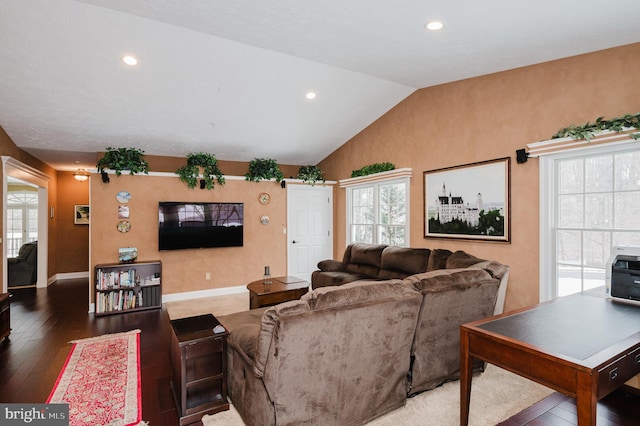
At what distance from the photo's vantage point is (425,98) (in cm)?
505

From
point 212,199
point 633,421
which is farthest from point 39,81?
point 633,421

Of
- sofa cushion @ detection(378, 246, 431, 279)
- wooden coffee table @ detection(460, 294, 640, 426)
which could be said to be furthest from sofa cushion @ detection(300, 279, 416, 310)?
sofa cushion @ detection(378, 246, 431, 279)

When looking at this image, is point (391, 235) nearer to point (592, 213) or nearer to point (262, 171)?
point (262, 171)

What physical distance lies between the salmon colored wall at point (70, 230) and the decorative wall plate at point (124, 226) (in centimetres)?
383

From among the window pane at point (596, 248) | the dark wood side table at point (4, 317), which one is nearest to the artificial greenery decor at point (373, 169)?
the window pane at point (596, 248)

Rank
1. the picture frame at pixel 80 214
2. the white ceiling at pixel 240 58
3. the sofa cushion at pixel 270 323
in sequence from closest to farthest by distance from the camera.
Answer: the sofa cushion at pixel 270 323 → the white ceiling at pixel 240 58 → the picture frame at pixel 80 214

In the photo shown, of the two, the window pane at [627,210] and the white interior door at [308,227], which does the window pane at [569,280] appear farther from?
the white interior door at [308,227]

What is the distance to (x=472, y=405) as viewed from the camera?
251 centimetres

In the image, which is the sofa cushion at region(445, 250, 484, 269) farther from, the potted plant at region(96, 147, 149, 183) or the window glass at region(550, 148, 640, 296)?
the potted plant at region(96, 147, 149, 183)

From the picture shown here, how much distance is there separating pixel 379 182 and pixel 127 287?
4.49 metres

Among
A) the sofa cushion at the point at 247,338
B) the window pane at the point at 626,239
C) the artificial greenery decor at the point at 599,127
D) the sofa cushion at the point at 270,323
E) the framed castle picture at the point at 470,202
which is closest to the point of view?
the sofa cushion at the point at 270,323

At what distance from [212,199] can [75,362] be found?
332 cm

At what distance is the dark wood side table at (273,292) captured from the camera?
4105 millimetres

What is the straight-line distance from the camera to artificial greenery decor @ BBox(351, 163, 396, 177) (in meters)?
5.69
